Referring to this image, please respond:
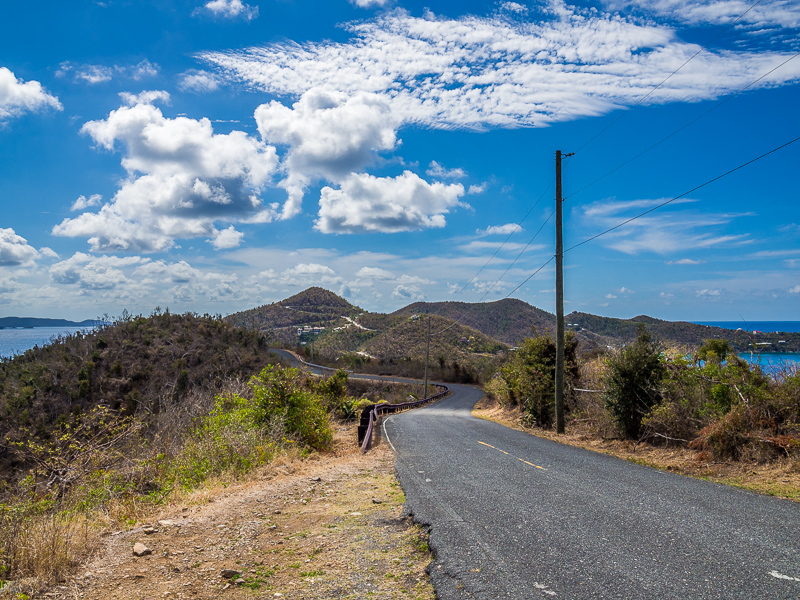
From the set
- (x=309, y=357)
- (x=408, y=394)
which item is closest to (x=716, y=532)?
(x=408, y=394)

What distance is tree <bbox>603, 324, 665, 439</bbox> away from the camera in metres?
13.9

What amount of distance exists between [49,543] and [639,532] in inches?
245

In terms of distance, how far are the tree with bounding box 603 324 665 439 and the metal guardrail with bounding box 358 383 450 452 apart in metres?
7.36

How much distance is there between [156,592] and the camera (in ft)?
14.8

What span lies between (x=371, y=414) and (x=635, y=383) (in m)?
9.50

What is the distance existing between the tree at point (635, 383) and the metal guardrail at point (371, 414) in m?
7.36

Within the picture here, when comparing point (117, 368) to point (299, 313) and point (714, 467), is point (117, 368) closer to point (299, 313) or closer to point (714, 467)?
point (714, 467)

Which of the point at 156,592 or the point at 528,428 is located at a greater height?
the point at 156,592

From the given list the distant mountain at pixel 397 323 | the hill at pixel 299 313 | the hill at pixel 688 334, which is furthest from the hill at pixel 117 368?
the hill at pixel 299 313

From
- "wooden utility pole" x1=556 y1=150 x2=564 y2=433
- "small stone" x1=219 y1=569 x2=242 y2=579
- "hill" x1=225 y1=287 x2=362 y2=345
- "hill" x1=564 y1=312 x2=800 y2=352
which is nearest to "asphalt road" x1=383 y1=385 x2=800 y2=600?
"small stone" x1=219 y1=569 x2=242 y2=579

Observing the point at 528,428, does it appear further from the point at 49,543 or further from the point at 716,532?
the point at 49,543

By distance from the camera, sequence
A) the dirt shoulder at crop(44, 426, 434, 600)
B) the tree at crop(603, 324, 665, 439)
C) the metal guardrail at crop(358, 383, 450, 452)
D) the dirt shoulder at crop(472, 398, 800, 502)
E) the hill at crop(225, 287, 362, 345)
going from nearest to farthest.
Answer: the dirt shoulder at crop(44, 426, 434, 600) < the dirt shoulder at crop(472, 398, 800, 502) < the tree at crop(603, 324, 665, 439) < the metal guardrail at crop(358, 383, 450, 452) < the hill at crop(225, 287, 362, 345)

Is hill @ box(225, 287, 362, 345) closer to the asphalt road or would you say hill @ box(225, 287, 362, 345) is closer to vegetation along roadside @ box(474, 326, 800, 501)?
vegetation along roadside @ box(474, 326, 800, 501)

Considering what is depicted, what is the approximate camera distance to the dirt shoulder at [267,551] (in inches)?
180
